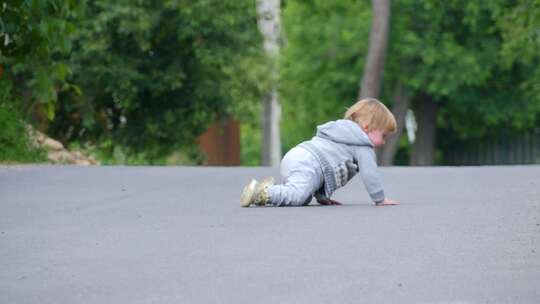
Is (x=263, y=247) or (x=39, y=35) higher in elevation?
(x=39, y=35)

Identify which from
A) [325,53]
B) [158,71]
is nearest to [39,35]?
[158,71]

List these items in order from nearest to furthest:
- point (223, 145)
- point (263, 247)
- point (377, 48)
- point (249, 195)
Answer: point (263, 247), point (249, 195), point (223, 145), point (377, 48)

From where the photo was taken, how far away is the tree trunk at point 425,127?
4619 cm

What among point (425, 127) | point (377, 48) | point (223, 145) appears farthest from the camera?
point (425, 127)

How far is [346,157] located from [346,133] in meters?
0.17

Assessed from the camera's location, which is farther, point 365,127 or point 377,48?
point 377,48

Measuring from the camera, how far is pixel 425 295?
6.42m

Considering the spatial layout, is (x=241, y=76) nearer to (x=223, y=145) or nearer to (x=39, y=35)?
(x=223, y=145)

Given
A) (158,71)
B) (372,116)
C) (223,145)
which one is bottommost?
(223,145)

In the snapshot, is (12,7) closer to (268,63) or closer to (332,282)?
(332,282)

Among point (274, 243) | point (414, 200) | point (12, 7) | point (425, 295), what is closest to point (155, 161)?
point (12, 7)

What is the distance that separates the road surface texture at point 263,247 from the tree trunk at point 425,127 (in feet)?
110

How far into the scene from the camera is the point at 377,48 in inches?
1425

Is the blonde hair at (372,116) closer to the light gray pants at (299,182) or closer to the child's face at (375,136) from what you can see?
the child's face at (375,136)
